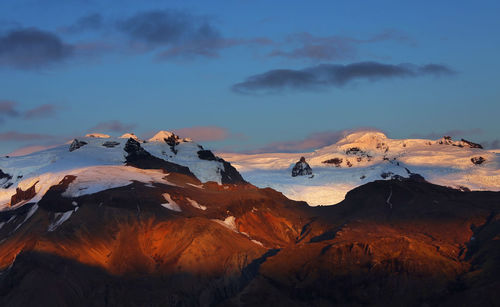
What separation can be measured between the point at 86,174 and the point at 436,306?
299 feet

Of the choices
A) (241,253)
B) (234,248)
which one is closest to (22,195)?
(234,248)

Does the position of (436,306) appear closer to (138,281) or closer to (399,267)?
(399,267)

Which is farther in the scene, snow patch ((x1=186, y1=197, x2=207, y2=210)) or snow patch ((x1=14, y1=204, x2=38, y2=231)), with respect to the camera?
snow patch ((x1=186, y1=197, x2=207, y2=210))

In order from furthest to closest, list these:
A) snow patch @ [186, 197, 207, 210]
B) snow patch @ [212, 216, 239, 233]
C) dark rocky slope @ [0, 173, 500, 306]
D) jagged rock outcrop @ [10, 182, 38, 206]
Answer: jagged rock outcrop @ [10, 182, 38, 206]
snow patch @ [186, 197, 207, 210]
snow patch @ [212, 216, 239, 233]
dark rocky slope @ [0, 173, 500, 306]

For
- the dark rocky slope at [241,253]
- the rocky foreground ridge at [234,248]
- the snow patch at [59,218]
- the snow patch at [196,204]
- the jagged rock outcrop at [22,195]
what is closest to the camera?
the dark rocky slope at [241,253]

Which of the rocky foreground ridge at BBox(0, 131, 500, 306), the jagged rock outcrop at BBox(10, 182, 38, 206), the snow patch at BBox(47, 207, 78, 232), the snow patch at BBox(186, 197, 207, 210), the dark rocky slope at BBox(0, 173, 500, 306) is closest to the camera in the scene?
the dark rocky slope at BBox(0, 173, 500, 306)

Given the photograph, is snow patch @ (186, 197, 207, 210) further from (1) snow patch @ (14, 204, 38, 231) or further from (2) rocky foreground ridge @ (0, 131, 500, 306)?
(1) snow patch @ (14, 204, 38, 231)

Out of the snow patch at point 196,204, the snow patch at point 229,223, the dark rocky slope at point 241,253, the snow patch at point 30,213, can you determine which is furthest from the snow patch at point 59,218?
the snow patch at point 229,223

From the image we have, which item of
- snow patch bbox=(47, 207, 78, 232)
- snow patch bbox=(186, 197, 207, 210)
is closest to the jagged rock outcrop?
snow patch bbox=(47, 207, 78, 232)

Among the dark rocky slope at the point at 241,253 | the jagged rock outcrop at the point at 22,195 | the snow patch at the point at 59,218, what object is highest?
the jagged rock outcrop at the point at 22,195

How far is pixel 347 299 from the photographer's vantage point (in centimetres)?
12038

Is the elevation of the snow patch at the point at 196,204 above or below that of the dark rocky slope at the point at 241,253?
above

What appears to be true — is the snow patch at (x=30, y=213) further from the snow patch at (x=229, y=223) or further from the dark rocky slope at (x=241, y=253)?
the snow patch at (x=229, y=223)

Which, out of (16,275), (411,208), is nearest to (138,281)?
(16,275)
